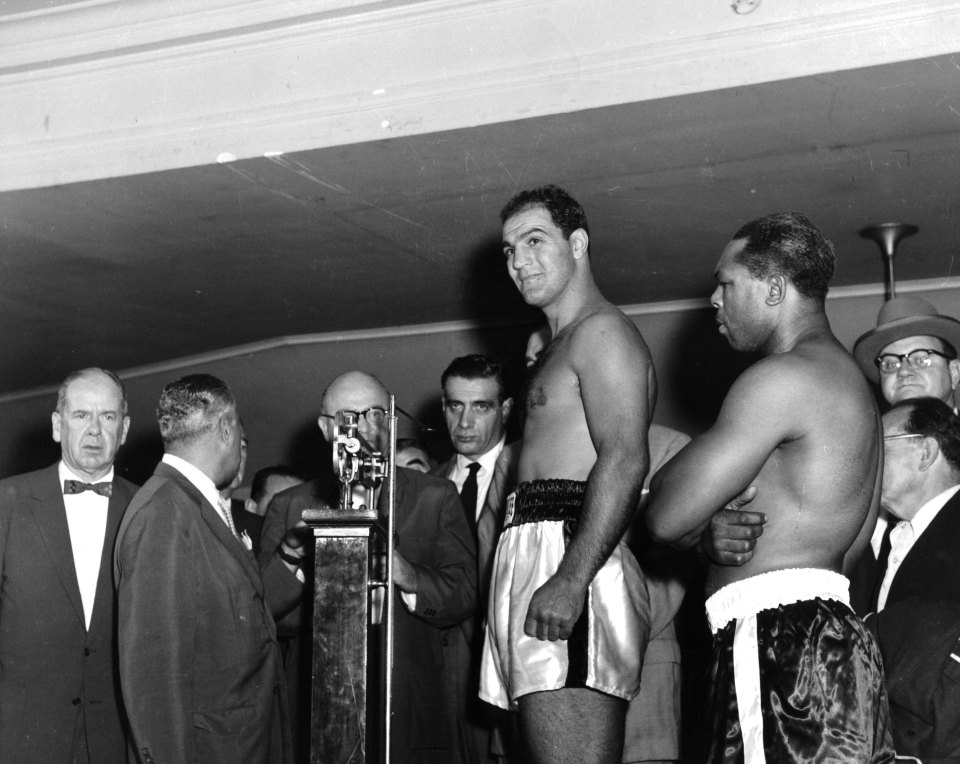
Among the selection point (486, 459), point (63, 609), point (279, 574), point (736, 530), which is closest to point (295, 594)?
point (279, 574)

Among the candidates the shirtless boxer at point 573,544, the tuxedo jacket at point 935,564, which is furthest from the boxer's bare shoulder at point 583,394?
the tuxedo jacket at point 935,564

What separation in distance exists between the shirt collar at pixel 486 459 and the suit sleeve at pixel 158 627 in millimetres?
1486

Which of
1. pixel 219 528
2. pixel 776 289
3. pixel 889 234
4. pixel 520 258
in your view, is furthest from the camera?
pixel 889 234

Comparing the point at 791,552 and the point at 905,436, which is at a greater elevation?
the point at 905,436

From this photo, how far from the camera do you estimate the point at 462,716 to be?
4004 millimetres

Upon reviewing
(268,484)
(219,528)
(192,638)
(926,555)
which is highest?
(268,484)

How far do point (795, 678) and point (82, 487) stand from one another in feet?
8.33

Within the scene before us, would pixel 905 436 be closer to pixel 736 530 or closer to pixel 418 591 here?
pixel 736 530

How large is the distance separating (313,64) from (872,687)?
3.19 meters

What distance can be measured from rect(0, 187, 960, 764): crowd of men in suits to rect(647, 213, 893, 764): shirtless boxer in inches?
13.7

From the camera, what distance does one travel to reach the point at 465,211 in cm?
548

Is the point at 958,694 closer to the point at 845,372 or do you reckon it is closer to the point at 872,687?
the point at 872,687

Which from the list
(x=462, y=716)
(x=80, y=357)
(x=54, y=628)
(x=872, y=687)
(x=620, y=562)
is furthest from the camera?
(x=80, y=357)

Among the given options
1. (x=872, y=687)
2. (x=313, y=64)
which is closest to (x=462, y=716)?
(x=872, y=687)
